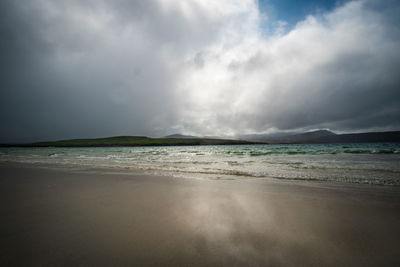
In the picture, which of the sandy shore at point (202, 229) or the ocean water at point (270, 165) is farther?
the ocean water at point (270, 165)

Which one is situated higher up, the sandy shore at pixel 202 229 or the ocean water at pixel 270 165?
the sandy shore at pixel 202 229

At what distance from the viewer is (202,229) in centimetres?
350

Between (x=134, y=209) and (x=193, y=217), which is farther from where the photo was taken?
(x=134, y=209)

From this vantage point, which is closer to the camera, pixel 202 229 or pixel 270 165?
pixel 202 229

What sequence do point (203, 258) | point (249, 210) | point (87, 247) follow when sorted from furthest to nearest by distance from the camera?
point (249, 210)
point (87, 247)
point (203, 258)

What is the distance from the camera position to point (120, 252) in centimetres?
270

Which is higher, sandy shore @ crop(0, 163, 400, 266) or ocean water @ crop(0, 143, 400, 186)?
sandy shore @ crop(0, 163, 400, 266)

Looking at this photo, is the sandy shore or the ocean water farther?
the ocean water

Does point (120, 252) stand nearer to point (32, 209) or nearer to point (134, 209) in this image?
point (134, 209)

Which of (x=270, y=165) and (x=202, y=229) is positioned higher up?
(x=202, y=229)

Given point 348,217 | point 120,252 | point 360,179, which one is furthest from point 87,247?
point 360,179

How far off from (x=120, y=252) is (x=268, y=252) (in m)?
2.49

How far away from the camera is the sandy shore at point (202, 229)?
8.41 ft

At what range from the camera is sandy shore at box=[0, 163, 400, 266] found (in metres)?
2.56
